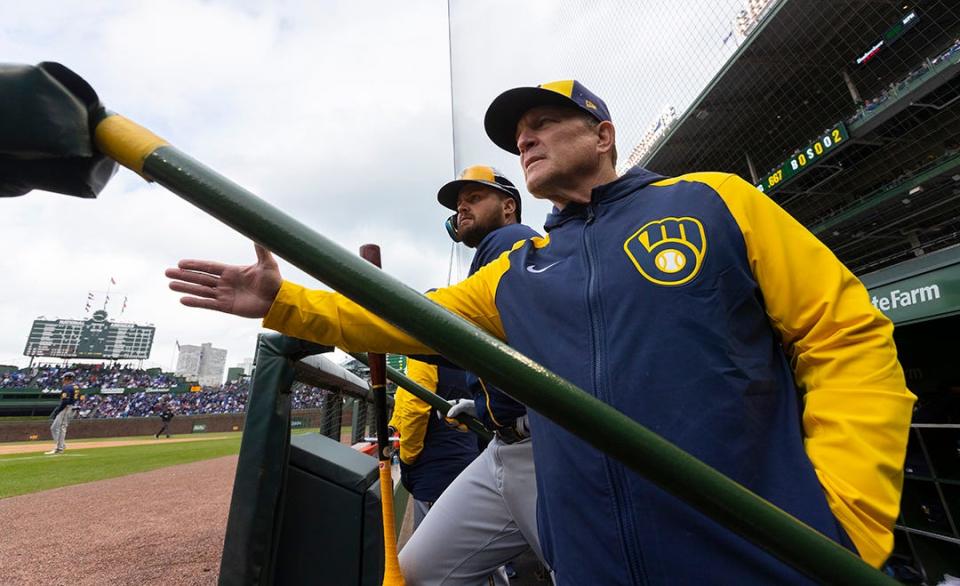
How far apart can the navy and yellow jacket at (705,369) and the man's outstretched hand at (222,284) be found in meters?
0.07

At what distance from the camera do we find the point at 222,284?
113cm

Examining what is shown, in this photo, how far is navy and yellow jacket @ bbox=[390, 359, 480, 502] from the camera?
3396mm

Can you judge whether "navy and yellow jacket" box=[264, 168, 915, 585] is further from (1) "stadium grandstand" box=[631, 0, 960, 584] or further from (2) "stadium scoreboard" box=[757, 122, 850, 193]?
(2) "stadium scoreboard" box=[757, 122, 850, 193]

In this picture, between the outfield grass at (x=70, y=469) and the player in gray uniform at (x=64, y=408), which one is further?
the player in gray uniform at (x=64, y=408)

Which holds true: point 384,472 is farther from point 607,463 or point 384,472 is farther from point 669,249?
point 669,249

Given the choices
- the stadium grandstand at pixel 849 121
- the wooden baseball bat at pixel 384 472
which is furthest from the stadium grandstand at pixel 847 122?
the wooden baseball bat at pixel 384 472

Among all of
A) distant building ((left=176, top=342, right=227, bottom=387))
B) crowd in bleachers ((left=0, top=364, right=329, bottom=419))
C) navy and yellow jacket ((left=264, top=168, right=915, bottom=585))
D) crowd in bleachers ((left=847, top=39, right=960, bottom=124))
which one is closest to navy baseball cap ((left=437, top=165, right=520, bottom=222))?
navy and yellow jacket ((left=264, top=168, right=915, bottom=585))

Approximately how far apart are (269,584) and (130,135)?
1.23 meters

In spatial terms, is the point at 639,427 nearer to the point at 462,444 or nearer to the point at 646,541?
the point at 646,541

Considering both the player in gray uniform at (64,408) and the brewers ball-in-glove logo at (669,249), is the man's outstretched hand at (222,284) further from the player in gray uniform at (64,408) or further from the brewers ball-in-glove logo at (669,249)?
the player in gray uniform at (64,408)

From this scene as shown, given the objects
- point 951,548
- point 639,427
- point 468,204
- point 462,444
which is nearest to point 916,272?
point 951,548

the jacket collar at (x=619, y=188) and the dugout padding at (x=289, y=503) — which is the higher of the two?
the jacket collar at (x=619, y=188)

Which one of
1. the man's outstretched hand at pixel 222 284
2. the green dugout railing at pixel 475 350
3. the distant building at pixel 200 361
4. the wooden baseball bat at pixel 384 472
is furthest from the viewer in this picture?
the distant building at pixel 200 361

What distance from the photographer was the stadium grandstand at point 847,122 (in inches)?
462
